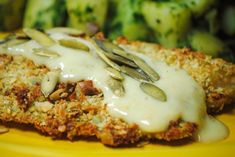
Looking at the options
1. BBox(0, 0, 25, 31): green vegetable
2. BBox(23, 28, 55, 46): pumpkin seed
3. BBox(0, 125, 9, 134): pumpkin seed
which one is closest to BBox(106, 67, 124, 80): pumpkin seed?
BBox(23, 28, 55, 46): pumpkin seed

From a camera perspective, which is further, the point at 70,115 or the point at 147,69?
the point at 147,69

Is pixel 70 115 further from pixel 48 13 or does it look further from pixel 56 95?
pixel 48 13

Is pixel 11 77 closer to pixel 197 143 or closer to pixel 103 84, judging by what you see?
pixel 103 84

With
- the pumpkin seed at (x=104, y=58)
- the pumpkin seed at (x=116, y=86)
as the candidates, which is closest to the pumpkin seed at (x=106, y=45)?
the pumpkin seed at (x=104, y=58)

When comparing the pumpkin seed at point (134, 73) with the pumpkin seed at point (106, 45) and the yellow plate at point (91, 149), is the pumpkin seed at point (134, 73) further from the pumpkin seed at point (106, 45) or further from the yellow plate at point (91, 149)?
the yellow plate at point (91, 149)

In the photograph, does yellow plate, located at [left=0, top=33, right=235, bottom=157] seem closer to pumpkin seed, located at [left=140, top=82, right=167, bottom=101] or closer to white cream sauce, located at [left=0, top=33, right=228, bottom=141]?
white cream sauce, located at [left=0, top=33, right=228, bottom=141]

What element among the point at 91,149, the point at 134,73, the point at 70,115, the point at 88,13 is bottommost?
the point at 91,149

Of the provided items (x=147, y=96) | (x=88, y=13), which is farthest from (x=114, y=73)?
(x=88, y=13)

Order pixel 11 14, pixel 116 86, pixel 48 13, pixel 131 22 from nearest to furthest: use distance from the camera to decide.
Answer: pixel 116 86 < pixel 131 22 < pixel 48 13 < pixel 11 14
